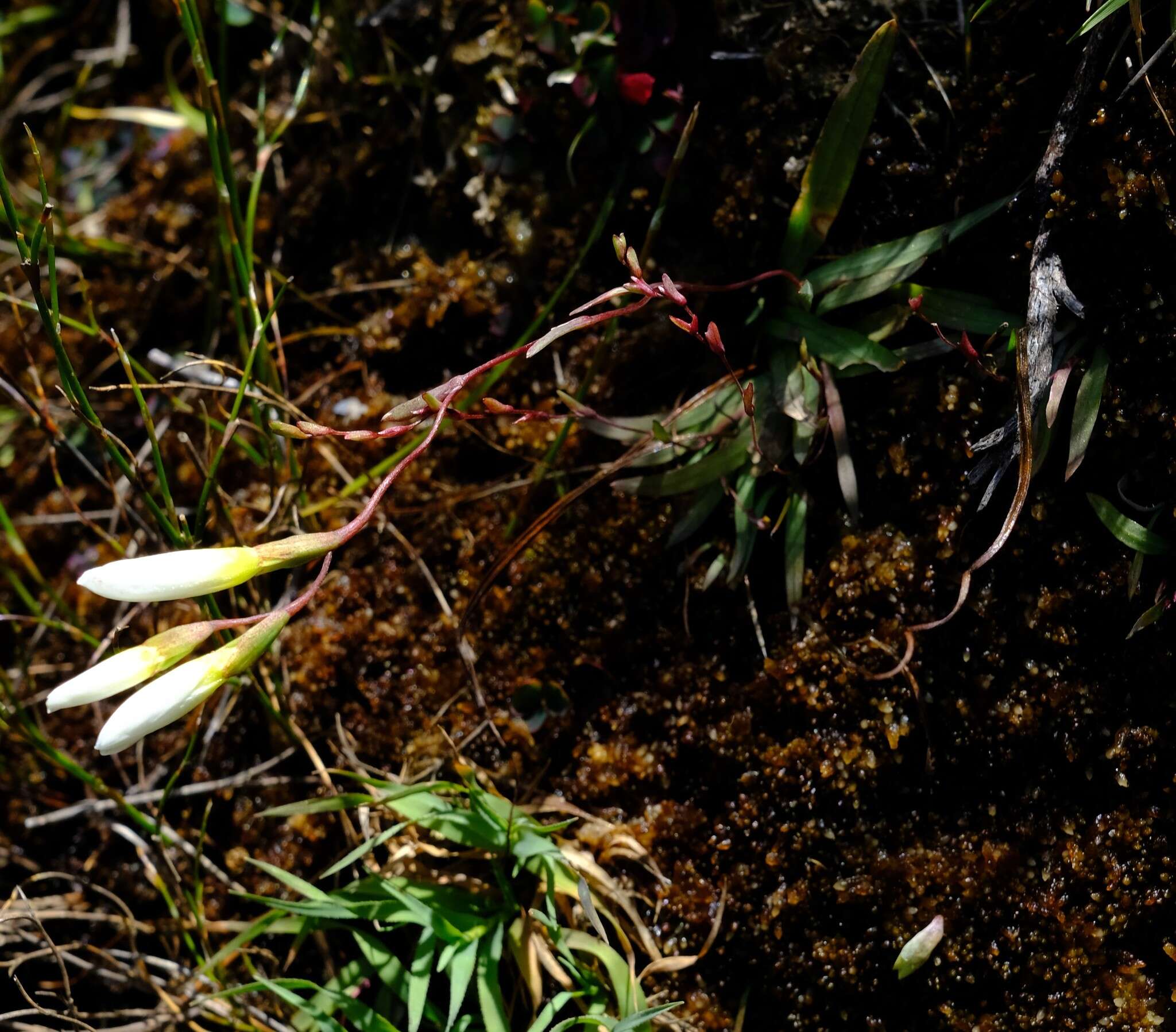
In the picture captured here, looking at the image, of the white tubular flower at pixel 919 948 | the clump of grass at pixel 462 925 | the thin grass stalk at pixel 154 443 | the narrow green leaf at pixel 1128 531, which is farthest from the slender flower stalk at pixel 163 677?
the narrow green leaf at pixel 1128 531

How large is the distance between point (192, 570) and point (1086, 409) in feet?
4.15

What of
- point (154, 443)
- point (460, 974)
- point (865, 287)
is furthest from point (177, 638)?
point (865, 287)

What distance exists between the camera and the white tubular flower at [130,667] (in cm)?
102

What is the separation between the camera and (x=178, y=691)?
1057 millimetres

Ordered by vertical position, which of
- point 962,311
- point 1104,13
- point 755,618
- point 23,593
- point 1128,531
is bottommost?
point 23,593

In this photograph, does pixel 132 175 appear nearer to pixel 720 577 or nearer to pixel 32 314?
pixel 32 314

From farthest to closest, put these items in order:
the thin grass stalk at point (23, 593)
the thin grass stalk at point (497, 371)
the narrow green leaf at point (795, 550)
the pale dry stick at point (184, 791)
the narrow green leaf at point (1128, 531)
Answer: the thin grass stalk at point (23, 593) < the pale dry stick at point (184, 791) < the thin grass stalk at point (497, 371) < the narrow green leaf at point (795, 550) < the narrow green leaf at point (1128, 531)

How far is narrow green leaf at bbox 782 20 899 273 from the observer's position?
144 centimetres

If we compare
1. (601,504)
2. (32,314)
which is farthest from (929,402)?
(32,314)

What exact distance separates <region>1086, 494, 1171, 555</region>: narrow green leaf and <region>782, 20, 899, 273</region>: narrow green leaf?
62 cm

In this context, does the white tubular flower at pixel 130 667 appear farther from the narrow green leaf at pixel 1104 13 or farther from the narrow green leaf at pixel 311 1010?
the narrow green leaf at pixel 1104 13

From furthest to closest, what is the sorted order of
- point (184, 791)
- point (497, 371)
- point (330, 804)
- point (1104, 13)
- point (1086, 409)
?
point (184, 791) < point (497, 371) < point (330, 804) < point (1086, 409) < point (1104, 13)

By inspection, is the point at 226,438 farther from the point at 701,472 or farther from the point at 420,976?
the point at 420,976

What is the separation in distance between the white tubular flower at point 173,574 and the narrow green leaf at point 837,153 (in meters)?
1.05
